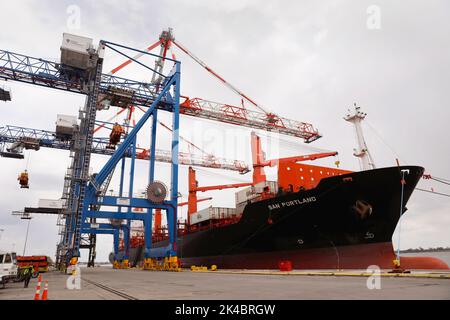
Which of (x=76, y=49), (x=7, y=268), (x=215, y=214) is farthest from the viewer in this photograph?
(x=215, y=214)

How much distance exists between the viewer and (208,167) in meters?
49.3

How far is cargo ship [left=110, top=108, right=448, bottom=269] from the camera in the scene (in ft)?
59.1

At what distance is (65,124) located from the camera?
117 ft

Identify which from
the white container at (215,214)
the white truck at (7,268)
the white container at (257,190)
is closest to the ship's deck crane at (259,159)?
the white container at (257,190)

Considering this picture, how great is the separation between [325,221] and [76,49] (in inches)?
917

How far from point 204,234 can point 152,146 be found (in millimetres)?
9965

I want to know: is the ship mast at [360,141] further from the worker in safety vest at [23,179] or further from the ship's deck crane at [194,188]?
the worker in safety vest at [23,179]

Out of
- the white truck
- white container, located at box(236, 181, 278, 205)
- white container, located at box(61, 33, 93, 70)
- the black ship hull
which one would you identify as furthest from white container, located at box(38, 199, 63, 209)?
the black ship hull

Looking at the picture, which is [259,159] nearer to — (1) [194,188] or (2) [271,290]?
(1) [194,188]

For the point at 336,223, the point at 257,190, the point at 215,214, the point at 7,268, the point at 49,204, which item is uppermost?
the point at 49,204

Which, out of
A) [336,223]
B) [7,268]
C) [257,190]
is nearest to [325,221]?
[336,223]

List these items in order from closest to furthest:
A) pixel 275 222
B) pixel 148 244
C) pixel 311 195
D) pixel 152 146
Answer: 1. pixel 311 195
2. pixel 275 222
3. pixel 152 146
4. pixel 148 244
